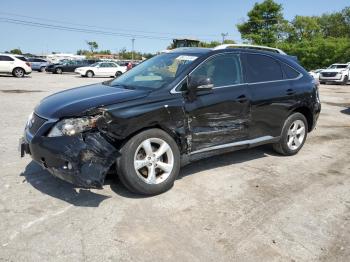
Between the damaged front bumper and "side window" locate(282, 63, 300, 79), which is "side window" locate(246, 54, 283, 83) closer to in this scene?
"side window" locate(282, 63, 300, 79)

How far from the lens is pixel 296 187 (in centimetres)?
471

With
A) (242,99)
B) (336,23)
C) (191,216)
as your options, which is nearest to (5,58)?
(242,99)

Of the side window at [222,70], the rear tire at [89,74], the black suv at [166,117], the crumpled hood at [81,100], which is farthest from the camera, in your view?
the rear tire at [89,74]

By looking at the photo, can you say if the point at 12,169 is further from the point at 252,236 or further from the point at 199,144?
the point at 252,236

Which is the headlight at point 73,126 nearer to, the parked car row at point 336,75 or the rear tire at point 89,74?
the parked car row at point 336,75

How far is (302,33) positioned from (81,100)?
64.1 m

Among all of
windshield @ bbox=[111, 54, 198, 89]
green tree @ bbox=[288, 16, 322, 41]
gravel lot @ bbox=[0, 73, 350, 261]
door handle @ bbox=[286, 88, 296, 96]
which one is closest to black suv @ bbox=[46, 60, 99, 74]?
windshield @ bbox=[111, 54, 198, 89]

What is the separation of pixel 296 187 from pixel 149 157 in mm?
1971

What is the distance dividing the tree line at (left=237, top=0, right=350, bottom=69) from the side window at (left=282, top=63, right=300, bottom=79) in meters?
34.7

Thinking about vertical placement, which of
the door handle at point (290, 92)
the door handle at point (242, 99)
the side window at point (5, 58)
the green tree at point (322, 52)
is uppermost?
the green tree at point (322, 52)

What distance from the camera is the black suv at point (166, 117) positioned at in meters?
3.78

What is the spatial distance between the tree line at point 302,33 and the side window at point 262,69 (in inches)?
1381

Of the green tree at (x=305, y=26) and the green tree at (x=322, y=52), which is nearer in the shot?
the green tree at (x=322, y=52)

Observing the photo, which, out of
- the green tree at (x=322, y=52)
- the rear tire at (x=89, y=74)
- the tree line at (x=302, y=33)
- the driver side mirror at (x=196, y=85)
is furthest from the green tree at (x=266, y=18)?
the driver side mirror at (x=196, y=85)
